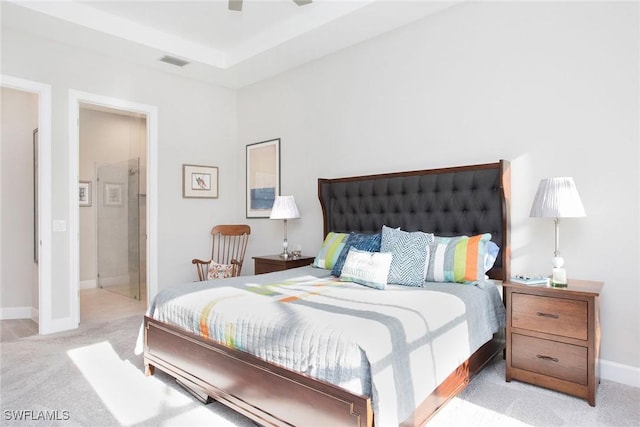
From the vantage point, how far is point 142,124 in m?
6.06

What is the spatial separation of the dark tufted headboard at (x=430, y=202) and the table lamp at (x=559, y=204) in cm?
34

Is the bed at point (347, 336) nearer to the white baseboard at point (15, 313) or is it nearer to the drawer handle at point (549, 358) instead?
the drawer handle at point (549, 358)

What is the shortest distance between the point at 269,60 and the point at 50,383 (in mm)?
3543

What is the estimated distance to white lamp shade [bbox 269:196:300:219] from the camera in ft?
13.4

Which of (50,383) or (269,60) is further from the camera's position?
(269,60)

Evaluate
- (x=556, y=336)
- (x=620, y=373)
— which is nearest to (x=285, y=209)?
(x=556, y=336)

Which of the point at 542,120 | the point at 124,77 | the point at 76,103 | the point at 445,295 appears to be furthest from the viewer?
the point at 124,77

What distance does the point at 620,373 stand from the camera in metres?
2.51

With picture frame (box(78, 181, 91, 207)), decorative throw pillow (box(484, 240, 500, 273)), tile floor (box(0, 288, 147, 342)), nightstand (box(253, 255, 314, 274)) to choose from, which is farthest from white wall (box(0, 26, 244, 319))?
decorative throw pillow (box(484, 240, 500, 273))

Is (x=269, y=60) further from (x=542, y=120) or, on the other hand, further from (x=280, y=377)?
(x=280, y=377)

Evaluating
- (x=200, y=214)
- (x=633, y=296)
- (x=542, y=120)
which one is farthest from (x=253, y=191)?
(x=633, y=296)

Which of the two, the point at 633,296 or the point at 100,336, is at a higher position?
the point at 633,296

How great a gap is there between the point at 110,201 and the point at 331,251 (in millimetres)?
4099

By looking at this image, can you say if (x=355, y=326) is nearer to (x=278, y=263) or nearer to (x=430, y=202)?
(x=430, y=202)
